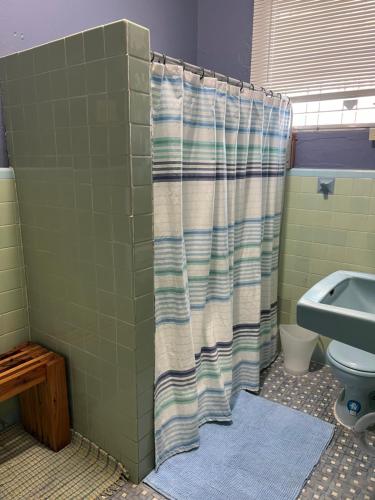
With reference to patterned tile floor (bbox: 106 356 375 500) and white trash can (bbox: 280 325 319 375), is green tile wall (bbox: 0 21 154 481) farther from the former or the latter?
white trash can (bbox: 280 325 319 375)

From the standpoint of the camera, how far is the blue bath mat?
148 cm

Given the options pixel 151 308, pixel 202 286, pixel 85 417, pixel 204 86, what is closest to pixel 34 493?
pixel 85 417

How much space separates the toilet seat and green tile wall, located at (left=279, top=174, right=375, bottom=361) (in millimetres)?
547

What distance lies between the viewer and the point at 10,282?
169 cm

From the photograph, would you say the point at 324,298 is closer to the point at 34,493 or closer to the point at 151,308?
the point at 151,308

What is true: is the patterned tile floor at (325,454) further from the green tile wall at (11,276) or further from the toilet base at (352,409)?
the green tile wall at (11,276)

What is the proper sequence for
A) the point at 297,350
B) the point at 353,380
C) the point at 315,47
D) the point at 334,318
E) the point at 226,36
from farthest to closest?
the point at 226,36 → the point at 297,350 → the point at 315,47 → the point at 353,380 → the point at 334,318

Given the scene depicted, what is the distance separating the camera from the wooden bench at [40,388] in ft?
4.88

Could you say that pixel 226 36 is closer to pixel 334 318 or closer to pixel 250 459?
pixel 334 318

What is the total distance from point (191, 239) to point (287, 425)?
3.57 feet

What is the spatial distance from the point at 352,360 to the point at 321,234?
79cm

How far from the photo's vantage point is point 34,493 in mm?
1452

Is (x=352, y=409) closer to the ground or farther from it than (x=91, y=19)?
closer to the ground

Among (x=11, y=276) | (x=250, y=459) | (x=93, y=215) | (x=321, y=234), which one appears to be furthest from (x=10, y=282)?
(x=321, y=234)
